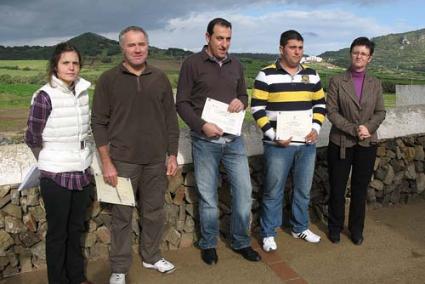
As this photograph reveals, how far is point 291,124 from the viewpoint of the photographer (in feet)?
13.1

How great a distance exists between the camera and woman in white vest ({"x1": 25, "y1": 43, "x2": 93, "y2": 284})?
306 centimetres

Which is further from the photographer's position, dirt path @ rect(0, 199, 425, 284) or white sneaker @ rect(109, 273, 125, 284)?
dirt path @ rect(0, 199, 425, 284)

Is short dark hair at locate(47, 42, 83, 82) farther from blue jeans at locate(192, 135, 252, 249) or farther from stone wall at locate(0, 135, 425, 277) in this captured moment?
blue jeans at locate(192, 135, 252, 249)

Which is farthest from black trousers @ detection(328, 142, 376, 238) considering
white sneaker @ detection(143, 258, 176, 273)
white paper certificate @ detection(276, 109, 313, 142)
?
white sneaker @ detection(143, 258, 176, 273)

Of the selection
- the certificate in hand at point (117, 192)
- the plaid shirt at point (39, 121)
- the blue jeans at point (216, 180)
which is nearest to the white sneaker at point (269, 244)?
the blue jeans at point (216, 180)

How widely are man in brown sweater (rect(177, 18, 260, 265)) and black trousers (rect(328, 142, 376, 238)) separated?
37.5 inches

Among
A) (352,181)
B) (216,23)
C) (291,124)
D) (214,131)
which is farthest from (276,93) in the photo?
(352,181)

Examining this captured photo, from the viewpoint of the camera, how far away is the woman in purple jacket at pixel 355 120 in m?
4.14

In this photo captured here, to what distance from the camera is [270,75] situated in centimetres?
399

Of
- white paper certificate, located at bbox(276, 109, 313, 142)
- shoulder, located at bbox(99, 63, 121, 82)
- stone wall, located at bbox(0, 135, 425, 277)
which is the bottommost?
stone wall, located at bbox(0, 135, 425, 277)

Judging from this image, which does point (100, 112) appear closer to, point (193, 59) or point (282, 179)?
point (193, 59)

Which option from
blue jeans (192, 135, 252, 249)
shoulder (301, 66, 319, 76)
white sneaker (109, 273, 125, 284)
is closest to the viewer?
white sneaker (109, 273, 125, 284)

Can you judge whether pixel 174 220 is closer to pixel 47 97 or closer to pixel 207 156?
pixel 207 156

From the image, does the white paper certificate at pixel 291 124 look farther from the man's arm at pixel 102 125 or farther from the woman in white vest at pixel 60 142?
the woman in white vest at pixel 60 142
